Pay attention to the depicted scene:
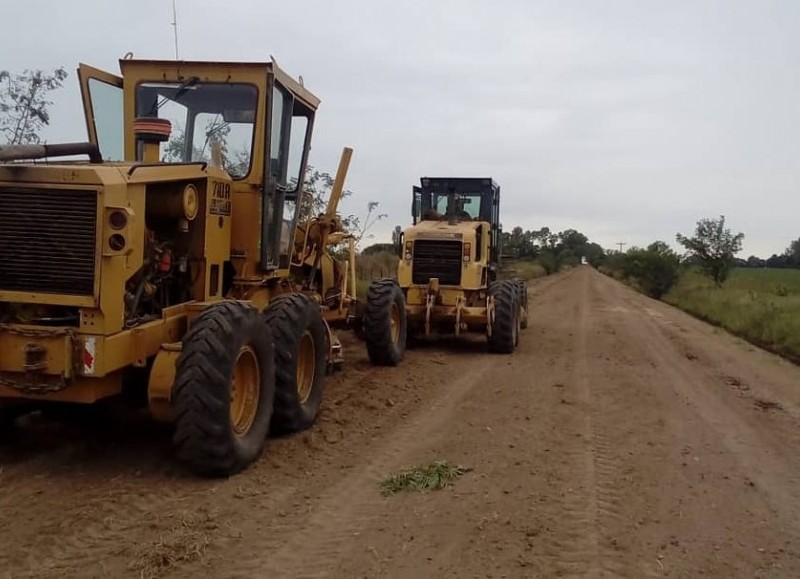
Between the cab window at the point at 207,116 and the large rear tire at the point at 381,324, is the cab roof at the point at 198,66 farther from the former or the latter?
the large rear tire at the point at 381,324

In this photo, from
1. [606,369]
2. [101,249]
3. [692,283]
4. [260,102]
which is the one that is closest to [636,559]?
[101,249]

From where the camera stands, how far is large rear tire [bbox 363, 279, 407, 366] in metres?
10.6

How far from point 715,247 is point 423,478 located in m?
40.3

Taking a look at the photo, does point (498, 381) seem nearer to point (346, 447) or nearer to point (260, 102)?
point (346, 447)

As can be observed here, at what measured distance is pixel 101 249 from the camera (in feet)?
16.9

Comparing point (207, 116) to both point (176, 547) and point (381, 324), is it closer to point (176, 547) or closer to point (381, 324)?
point (176, 547)

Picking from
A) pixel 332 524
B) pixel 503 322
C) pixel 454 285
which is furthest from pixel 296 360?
pixel 454 285

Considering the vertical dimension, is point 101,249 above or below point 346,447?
above

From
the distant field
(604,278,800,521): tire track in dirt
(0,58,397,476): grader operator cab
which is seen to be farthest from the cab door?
the distant field

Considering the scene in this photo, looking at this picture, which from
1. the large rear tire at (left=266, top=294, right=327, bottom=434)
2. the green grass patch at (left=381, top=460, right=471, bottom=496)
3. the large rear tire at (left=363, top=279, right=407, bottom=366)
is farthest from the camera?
the large rear tire at (left=363, top=279, right=407, bottom=366)

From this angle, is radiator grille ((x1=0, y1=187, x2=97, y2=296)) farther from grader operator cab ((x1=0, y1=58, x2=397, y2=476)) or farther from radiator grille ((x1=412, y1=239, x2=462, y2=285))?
radiator grille ((x1=412, y1=239, x2=462, y2=285))

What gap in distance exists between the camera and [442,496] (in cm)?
528

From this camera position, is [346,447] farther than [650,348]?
No

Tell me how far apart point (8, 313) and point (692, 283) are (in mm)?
41489
